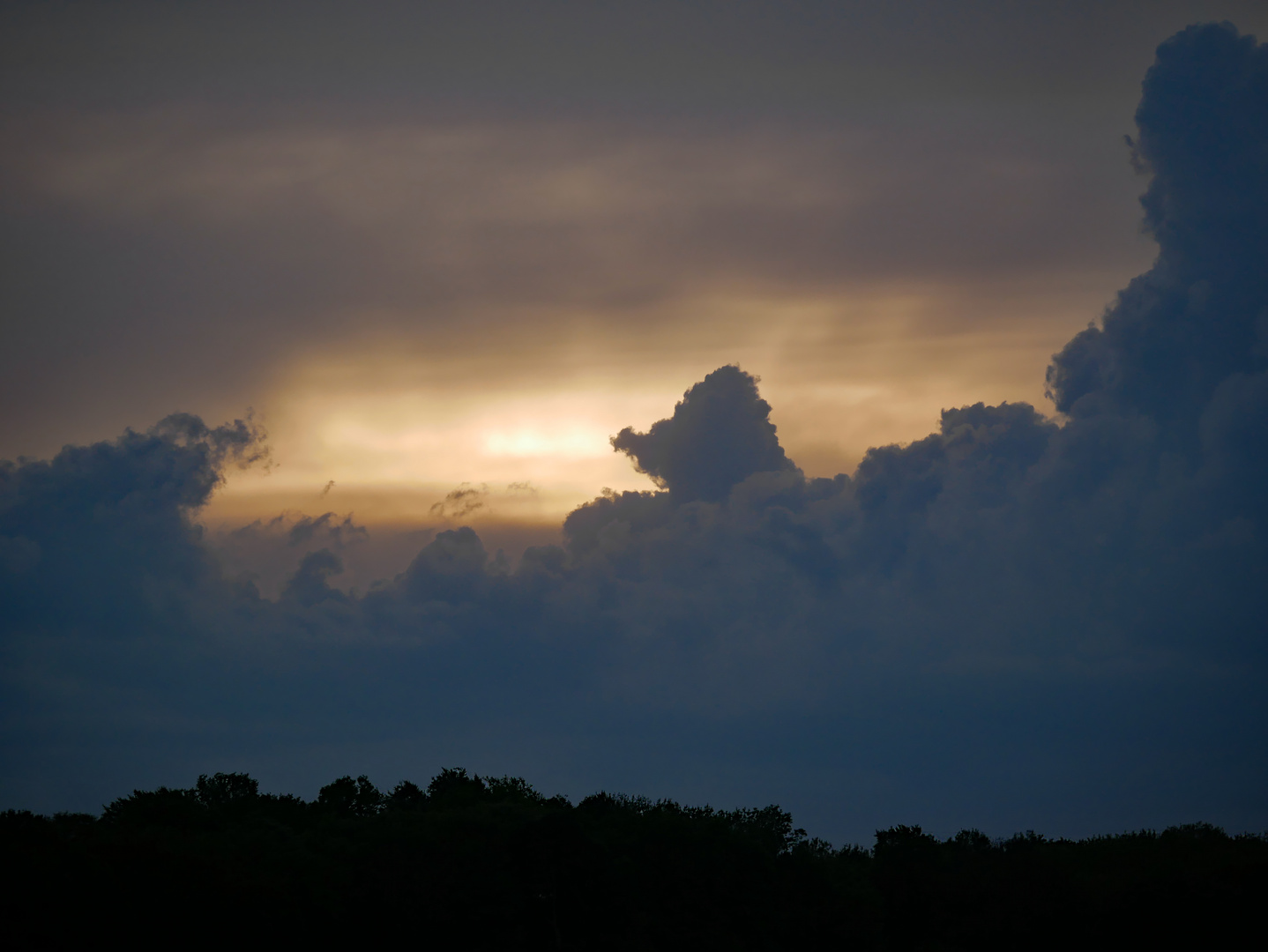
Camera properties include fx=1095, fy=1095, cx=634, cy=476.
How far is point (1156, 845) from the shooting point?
395 ft

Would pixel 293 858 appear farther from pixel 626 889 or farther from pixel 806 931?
pixel 806 931

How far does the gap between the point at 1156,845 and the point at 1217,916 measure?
29435mm

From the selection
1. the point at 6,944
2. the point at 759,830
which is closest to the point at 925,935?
the point at 759,830

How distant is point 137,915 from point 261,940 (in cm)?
861

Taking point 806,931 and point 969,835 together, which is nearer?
point 806,931

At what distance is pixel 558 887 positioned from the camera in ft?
293

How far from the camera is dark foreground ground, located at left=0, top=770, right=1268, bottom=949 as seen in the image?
76.1 meters

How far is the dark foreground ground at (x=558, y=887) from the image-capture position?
250ft

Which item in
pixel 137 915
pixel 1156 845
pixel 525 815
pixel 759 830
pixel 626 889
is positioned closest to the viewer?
pixel 137 915

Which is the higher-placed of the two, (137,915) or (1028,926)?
(137,915)

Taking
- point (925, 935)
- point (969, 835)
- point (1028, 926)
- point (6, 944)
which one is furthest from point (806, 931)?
point (6, 944)

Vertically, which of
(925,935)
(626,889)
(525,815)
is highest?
(525,815)

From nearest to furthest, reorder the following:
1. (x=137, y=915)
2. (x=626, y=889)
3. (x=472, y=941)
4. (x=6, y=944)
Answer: (x=6, y=944), (x=137, y=915), (x=472, y=941), (x=626, y=889)

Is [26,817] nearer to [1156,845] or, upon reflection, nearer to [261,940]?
[261,940]
